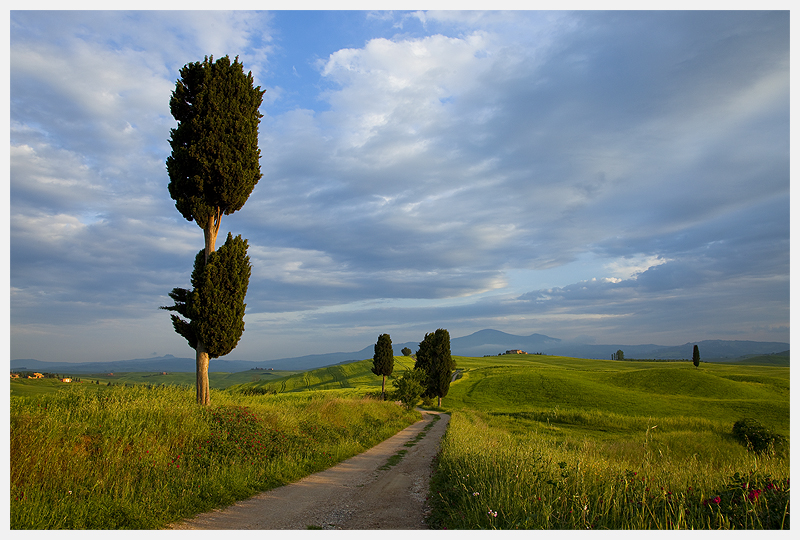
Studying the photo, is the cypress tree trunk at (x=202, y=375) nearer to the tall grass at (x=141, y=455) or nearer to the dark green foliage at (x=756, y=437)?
the tall grass at (x=141, y=455)

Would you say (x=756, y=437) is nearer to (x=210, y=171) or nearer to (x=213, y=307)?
(x=213, y=307)

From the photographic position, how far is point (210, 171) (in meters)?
14.6

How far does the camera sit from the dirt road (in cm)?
650

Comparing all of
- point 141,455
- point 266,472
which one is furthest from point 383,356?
point 141,455

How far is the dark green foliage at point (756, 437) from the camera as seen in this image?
85.7 ft

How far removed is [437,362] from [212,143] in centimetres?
4049

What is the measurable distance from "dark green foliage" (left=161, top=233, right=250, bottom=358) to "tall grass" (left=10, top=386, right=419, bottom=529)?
2143 mm

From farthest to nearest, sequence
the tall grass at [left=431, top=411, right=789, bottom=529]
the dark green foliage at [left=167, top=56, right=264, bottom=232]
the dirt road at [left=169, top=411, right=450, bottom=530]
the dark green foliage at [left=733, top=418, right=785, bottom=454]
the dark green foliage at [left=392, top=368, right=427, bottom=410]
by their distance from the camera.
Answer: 1. the dark green foliage at [left=392, top=368, right=427, bottom=410]
2. the dark green foliage at [left=733, top=418, right=785, bottom=454]
3. the dark green foliage at [left=167, top=56, right=264, bottom=232]
4. the dirt road at [left=169, top=411, right=450, bottom=530]
5. the tall grass at [left=431, top=411, right=789, bottom=529]

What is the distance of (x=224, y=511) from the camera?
6.90 meters

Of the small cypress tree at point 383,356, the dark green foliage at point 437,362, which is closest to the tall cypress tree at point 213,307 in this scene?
the dark green foliage at point 437,362

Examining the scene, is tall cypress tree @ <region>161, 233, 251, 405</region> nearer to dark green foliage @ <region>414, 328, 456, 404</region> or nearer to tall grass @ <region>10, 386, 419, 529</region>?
tall grass @ <region>10, 386, 419, 529</region>

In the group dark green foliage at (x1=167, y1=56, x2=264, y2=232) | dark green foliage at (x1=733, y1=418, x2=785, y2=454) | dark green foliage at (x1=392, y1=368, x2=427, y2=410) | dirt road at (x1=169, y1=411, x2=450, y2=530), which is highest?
dark green foliage at (x1=167, y1=56, x2=264, y2=232)

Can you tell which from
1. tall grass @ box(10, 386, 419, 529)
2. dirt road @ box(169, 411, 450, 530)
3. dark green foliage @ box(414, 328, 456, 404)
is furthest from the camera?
dark green foliage @ box(414, 328, 456, 404)

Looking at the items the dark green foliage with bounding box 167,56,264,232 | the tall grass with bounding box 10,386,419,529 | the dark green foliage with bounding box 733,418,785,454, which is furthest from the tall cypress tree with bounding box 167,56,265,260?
the dark green foliage with bounding box 733,418,785,454
